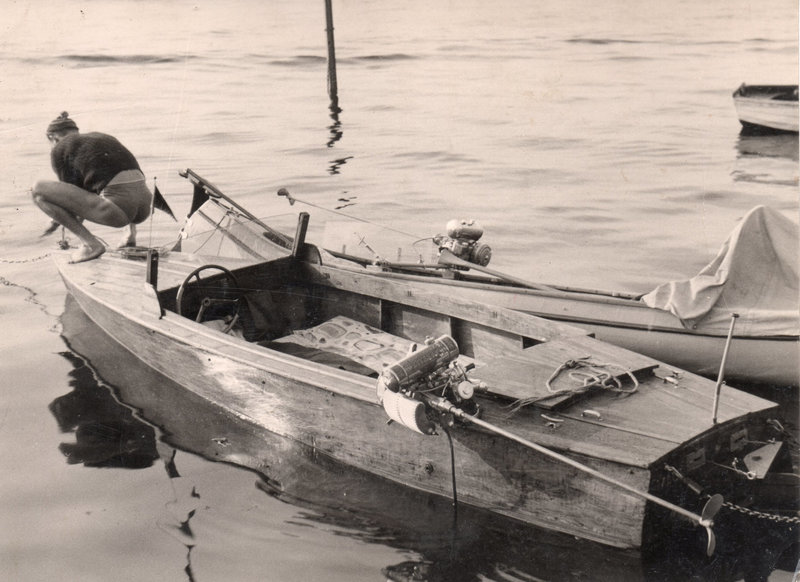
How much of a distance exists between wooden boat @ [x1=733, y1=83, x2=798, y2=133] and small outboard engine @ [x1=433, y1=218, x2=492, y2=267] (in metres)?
11.2

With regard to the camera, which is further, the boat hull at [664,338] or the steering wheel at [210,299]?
the boat hull at [664,338]

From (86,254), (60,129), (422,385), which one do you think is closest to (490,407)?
(422,385)

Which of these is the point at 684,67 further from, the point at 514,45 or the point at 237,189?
the point at 237,189

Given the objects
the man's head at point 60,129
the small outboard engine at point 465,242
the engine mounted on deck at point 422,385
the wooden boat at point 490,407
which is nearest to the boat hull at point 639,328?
the small outboard engine at point 465,242

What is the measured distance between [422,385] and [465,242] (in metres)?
3.37

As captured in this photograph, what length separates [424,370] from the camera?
4750 mm

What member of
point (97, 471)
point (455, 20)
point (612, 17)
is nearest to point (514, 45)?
point (455, 20)

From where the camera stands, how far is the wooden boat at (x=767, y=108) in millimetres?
16719

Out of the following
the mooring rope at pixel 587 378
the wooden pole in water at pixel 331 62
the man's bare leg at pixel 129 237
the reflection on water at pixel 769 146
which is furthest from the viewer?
the wooden pole in water at pixel 331 62

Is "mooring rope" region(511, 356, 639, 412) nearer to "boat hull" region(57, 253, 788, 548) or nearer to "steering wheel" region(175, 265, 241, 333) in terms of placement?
"boat hull" region(57, 253, 788, 548)

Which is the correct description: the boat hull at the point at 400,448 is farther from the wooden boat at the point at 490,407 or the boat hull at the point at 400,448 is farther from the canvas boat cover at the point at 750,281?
the canvas boat cover at the point at 750,281

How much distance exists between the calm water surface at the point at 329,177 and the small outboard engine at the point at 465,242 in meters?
1.99

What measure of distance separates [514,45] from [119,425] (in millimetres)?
26670

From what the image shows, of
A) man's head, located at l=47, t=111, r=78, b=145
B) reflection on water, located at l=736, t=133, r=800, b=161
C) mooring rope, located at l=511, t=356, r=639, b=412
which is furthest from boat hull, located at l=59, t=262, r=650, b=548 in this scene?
reflection on water, located at l=736, t=133, r=800, b=161
